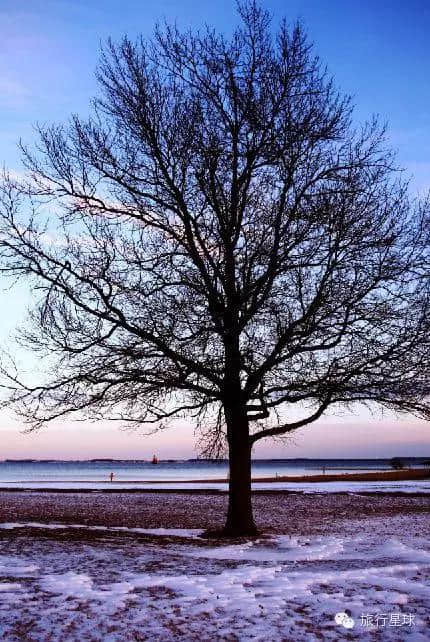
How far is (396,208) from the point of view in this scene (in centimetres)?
1577

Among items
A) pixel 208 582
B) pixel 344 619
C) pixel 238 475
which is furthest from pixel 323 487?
pixel 344 619

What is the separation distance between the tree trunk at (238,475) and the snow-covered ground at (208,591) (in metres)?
1.63

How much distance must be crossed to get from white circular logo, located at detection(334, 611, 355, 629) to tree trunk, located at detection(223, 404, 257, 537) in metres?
8.08

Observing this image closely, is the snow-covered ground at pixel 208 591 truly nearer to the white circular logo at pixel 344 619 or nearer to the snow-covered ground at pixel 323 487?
the white circular logo at pixel 344 619

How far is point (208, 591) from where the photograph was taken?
29.3ft

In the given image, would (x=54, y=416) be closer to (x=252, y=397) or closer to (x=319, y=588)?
(x=252, y=397)

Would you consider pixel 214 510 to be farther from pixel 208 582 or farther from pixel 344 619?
pixel 344 619

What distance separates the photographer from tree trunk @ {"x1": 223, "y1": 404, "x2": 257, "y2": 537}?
1608 centimetres

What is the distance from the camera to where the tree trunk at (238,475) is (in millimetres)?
16078

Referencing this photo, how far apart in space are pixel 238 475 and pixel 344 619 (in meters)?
8.42

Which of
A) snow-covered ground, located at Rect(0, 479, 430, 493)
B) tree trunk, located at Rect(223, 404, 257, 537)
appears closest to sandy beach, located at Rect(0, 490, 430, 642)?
tree trunk, located at Rect(223, 404, 257, 537)

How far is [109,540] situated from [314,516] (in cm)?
925

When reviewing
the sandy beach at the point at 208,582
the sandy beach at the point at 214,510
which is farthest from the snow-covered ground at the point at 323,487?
the sandy beach at the point at 208,582

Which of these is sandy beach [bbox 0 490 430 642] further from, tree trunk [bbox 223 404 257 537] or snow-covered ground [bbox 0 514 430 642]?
tree trunk [bbox 223 404 257 537]
